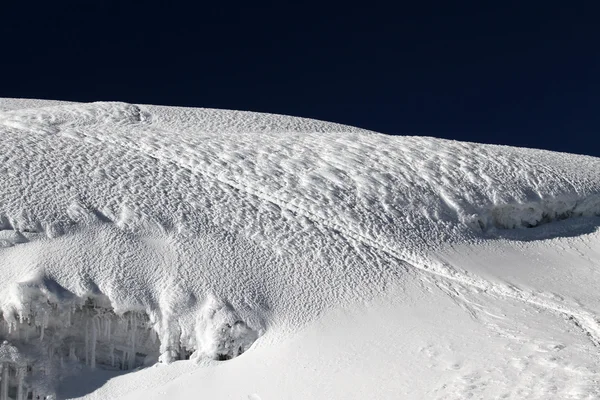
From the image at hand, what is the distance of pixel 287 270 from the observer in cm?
989

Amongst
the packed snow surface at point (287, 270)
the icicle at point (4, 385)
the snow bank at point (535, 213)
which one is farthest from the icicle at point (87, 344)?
the snow bank at point (535, 213)

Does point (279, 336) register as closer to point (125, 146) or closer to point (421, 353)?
point (421, 353)

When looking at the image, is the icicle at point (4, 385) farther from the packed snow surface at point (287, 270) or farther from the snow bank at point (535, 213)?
the snow bank at point (535, 213)

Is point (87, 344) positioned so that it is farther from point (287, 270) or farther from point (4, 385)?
point (287, 270)

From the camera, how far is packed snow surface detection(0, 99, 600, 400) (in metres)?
8.35

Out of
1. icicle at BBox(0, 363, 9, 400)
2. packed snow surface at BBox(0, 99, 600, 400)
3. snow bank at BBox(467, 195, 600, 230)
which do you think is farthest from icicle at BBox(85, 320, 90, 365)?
snow bank at BBox(467, 195, 600, 230)

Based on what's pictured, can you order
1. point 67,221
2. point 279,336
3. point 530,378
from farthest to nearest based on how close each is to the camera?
point 67,221 → point 279,336 → point 530,378

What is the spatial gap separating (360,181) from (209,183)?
2508mm

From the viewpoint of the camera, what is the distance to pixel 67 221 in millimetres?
10078

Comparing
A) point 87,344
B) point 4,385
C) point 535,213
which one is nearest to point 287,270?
point 87,344

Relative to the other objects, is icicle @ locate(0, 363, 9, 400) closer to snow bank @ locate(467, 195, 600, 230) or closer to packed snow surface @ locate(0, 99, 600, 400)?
packed snow surface @ locate(0, 99, 600, 400)

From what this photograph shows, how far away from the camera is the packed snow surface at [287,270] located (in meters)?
8.35

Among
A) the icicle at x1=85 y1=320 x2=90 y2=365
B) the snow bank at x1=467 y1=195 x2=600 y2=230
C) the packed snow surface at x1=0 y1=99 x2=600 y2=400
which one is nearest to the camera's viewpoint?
the packed snow surface at x1=0 y1=99 x2=600 y2=400

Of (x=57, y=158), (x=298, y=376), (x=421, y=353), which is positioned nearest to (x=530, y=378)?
(x=421, y=353)
